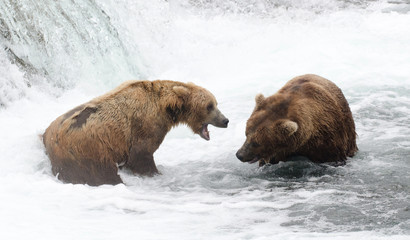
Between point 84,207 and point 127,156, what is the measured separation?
1180 mm

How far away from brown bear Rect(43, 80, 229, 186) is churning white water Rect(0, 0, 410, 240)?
7.7 inches

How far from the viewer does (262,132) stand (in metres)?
6.16

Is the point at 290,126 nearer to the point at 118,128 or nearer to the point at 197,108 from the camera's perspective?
the point at 197,108

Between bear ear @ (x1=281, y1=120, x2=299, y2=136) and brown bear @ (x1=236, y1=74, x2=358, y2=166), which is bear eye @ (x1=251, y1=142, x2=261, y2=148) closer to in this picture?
brown bear @ (x1=236, y1=74, x2=358, y2=166)

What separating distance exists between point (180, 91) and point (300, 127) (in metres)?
1.31

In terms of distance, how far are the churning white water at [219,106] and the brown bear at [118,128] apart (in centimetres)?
20

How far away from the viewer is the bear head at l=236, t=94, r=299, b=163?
6121 millimetres

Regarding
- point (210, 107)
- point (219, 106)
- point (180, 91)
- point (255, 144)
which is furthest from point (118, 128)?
point (219, 106)

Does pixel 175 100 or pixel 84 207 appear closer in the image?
pixel 84 207

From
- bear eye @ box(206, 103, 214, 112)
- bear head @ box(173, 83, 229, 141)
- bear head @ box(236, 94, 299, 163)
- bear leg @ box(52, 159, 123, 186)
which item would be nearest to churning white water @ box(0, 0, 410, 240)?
bear leg @ box(52, 159, 123, 186)

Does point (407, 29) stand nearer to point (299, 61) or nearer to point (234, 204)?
point (299, 61)

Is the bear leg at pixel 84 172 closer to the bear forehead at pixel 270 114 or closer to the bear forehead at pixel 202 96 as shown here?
the bear forehead at pixel 202 96

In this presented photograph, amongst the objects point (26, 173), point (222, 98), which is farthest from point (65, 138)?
point (222, 98)

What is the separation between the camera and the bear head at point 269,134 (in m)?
6.12
